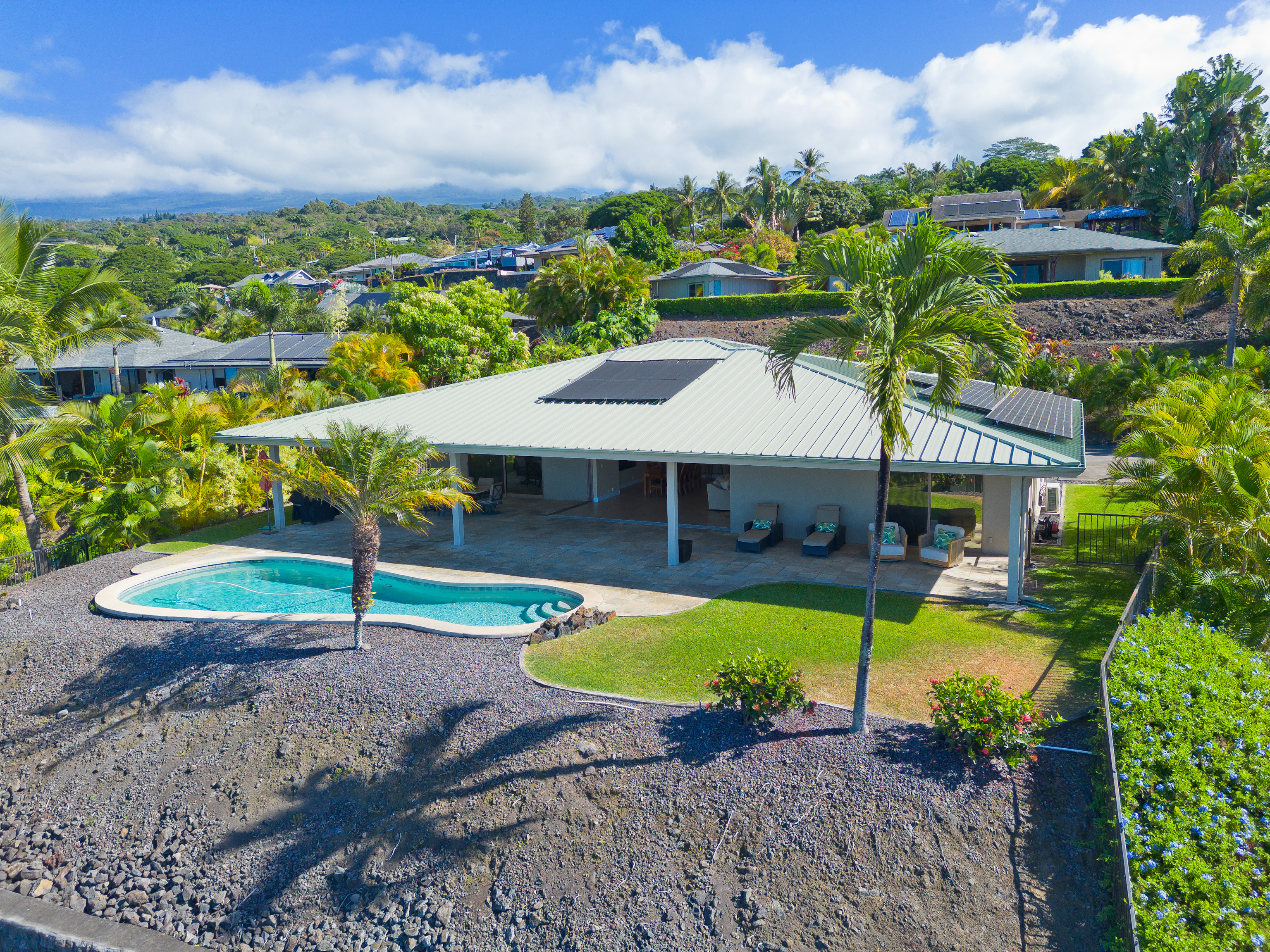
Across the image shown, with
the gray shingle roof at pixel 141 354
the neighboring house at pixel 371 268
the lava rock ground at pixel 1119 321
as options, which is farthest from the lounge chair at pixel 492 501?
the neighboring house at pixel 371 268

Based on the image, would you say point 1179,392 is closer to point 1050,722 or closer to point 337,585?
point 1050,722

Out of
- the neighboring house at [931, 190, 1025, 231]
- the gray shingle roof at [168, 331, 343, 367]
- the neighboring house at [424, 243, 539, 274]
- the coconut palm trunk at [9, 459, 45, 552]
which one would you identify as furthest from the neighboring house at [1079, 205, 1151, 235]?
the coconut palm trunk at [9, 459, 45, 552]

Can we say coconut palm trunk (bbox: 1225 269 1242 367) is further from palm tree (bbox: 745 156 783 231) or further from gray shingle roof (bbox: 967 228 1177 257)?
palm tree (bbox: 745 156 783 231)

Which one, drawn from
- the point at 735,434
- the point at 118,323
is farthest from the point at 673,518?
the point at 118,323

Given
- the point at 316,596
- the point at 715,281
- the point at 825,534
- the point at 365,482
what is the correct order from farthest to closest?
1. the point at 715,281
2. the point at 825,534
3. the point at 316,596
4. the point at 365,482

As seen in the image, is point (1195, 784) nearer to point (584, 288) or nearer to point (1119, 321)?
point (584, 288)

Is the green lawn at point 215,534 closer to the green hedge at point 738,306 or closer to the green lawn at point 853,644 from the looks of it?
the green lawn at point 853,644
